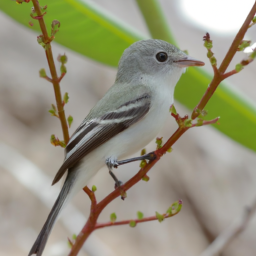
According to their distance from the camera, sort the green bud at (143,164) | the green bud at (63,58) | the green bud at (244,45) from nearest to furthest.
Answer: the green bud at (244,45), the green bud at (63,58), the green bud at (143,164)

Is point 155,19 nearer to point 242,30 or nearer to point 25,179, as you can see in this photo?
point 242,30

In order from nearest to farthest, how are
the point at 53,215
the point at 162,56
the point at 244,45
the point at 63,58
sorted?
the point at 244,45
the point at 63,58
the point at 53,215
the point at 162,56

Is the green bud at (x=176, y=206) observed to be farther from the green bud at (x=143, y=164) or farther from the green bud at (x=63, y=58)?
the green bud at (x=63, y=58)

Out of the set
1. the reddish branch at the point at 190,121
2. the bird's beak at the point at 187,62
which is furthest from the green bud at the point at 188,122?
the bird's beak at the point at 187,62

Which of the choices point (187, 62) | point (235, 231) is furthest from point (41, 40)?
point (235, 231)

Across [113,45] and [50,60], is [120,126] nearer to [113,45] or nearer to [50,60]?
[113,45]

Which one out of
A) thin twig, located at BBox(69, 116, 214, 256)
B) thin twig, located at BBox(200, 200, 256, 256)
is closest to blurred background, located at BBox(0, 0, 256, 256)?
thin twig, located at BBox(200, 200, 256, 256)
